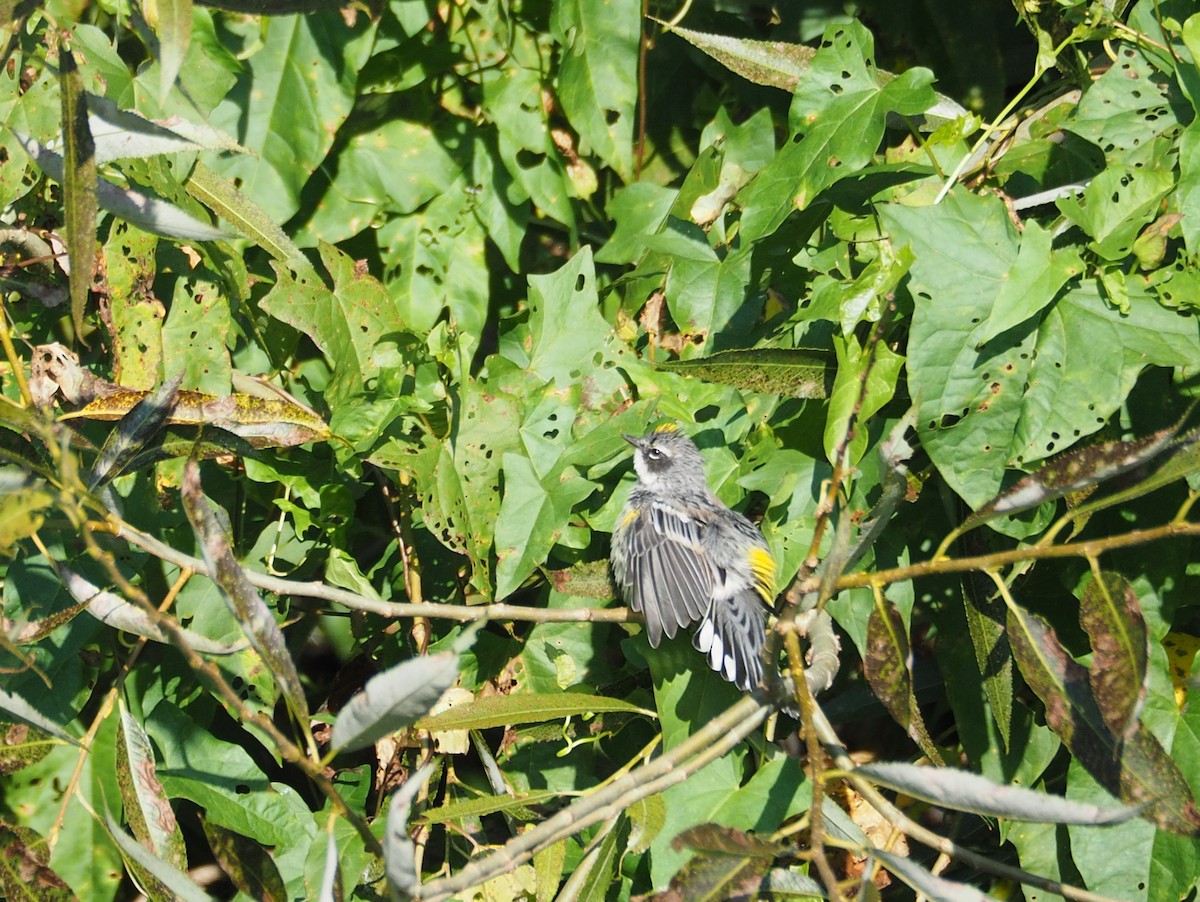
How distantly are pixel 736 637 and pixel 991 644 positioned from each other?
0.57 meters

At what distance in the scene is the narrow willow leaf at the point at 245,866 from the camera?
1.80 m

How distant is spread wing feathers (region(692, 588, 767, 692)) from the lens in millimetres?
2314

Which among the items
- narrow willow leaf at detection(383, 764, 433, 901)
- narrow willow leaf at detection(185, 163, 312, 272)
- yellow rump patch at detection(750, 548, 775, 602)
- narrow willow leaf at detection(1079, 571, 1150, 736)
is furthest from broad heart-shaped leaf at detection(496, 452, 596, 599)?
narrow willow leaf at detection(1079, 571, 1150, 736)

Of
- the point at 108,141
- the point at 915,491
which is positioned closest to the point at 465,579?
the point at 915,491

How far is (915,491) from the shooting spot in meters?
2.23

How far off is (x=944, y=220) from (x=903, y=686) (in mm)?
933

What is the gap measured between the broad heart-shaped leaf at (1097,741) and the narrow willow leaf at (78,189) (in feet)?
4.70

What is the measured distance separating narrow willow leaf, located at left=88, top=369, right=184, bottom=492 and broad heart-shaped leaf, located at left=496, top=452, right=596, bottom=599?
0.72m

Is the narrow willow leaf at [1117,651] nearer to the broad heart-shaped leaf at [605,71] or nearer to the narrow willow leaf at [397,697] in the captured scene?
the narrow willow leaf at [397,697]

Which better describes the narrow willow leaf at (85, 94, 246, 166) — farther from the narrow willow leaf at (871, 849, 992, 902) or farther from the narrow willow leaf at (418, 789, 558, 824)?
the narrow willow leaf at (871, 849, 992, 902)

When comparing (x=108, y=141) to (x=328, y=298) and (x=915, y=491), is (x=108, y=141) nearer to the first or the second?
(x=328, y=298)

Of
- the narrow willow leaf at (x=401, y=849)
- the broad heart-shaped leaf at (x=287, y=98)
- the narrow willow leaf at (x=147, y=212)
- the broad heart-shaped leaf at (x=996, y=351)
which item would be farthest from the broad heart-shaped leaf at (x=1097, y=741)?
the broad heart-shaped leaf at (x=287, y=98)

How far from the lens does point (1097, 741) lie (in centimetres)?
155

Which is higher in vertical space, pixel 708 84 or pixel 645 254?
pixel 708 84
